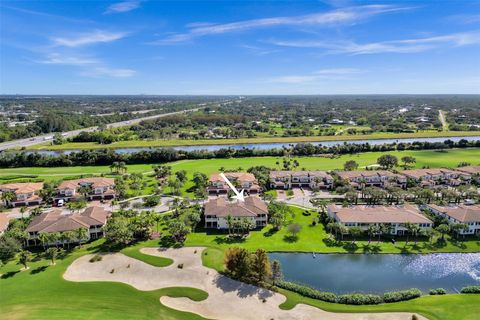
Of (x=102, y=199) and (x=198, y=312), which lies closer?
(x=198, y=312)

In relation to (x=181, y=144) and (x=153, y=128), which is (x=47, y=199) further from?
(x=153, y=128)

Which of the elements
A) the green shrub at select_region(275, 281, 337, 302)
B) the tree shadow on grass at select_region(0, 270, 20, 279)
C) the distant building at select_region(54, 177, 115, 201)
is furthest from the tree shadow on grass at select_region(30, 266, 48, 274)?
the green shrub at select_region(275, 281, 337, 302)

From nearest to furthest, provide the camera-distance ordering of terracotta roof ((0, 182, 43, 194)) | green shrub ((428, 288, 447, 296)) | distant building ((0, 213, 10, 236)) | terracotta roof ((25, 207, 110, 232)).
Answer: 1. green shrub ((428, 288, 447, 296))
2. terracotta roof ((25, 207, 110, 232))
3. distant building ((0, 213, 10, 236))
4. terracotta roof ((0, 182, 43, 194))

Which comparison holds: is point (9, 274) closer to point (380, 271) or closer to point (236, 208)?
point (236, 208)

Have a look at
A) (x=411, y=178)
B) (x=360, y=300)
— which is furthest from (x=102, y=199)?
(x=411, y=178)

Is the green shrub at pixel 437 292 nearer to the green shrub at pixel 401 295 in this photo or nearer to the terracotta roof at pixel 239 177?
the green shrub at pixel 401 295

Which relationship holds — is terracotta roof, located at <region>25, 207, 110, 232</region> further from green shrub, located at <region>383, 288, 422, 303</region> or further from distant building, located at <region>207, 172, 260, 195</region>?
green shrub, located at <region>383, 288, 422, 303</region>
